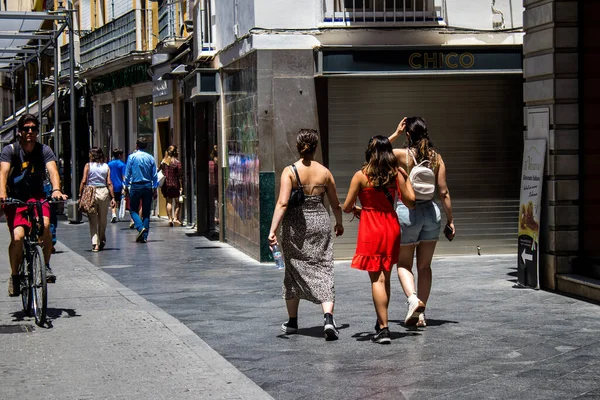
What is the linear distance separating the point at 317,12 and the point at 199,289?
15.4 feet

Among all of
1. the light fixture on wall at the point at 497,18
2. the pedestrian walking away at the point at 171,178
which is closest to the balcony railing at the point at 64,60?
the pedestrian walking away at the point at 171,178

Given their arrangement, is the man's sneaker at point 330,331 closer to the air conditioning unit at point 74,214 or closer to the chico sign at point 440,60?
the chico sign at point 440,60

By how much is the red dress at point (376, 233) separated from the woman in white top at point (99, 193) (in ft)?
33.1

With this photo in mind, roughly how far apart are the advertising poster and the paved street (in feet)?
0.75

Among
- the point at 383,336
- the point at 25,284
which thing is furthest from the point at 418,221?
the point at 25,284

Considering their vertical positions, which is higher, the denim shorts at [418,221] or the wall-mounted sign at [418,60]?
the wall-mounted sign at [418,60]

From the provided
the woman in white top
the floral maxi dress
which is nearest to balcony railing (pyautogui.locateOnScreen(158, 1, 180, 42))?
the woman in white top

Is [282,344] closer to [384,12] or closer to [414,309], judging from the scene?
[414,309]

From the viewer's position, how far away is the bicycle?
1022 centimetres

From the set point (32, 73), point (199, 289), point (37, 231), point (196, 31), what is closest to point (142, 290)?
point (199, 289)

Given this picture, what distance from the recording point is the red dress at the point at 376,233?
939 centimetres

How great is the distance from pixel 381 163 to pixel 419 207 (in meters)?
0.74

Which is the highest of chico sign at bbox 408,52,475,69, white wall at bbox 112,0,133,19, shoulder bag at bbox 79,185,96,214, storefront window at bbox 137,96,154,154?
white wall at bbox 112,0,133,19

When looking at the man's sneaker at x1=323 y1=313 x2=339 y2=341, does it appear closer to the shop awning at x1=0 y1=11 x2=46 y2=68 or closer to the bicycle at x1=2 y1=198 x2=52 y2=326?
the bicycle at x1=2 y1=198 x2=52 y2=326
